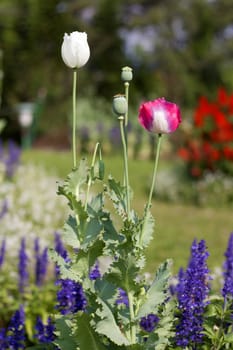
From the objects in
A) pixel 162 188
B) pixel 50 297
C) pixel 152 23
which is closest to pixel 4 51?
pixel 152 23

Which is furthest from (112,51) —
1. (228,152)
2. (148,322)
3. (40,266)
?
(148,322)

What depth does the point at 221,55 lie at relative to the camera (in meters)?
26.6

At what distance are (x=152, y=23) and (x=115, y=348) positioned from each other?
22490mm

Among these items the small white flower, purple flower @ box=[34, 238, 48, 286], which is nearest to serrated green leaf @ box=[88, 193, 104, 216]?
the small white flower

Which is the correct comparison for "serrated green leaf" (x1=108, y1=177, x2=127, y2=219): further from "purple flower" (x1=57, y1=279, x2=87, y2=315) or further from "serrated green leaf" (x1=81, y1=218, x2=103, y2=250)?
"purple flower" (x1=57, y1=279, x2=87, y2=315)

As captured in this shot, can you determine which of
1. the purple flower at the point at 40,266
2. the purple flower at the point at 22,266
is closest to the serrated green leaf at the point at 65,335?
the purple flower at the point at 22,266

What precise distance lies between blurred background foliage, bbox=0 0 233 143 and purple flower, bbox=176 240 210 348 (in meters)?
18.3

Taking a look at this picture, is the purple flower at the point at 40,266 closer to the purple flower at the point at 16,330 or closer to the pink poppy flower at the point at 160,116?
the purple flower at the point at 16,330

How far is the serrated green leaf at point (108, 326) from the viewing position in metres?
2.43

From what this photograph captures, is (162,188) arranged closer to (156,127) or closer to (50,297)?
(50,297)

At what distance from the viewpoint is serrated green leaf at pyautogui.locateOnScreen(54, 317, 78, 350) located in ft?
8.61

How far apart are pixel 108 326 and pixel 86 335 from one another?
0.38 feet

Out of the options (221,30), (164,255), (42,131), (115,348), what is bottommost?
(115,348)

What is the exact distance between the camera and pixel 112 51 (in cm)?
2373
